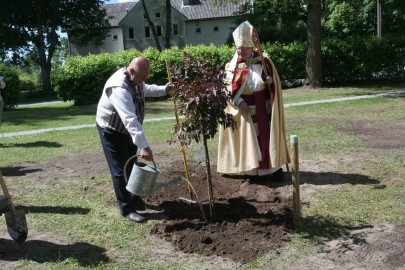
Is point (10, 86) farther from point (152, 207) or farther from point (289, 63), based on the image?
point (152, 207)

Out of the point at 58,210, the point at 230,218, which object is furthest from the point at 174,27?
the point at 230,218

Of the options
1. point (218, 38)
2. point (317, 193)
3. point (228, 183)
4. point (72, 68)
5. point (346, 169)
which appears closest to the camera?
point (317, 193)

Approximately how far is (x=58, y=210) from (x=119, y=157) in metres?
1.24

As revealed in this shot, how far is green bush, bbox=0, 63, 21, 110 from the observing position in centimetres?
1970

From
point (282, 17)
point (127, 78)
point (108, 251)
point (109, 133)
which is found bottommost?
point (108, 251)

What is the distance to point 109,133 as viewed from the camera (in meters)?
5.28

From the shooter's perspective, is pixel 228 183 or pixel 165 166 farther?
pixel 165 166

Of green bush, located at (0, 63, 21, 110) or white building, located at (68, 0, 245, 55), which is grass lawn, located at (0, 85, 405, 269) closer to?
green bush, located at (0, 63, 21, 110)

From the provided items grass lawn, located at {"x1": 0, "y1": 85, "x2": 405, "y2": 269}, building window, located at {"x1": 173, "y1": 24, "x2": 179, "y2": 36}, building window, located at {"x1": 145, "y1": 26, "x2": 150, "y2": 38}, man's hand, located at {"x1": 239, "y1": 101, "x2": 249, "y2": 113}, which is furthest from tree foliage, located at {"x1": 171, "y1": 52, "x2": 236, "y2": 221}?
building window, located at {"x1": 145, "y1": 26, "x2": 150, "y2": 38}

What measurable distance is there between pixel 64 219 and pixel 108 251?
1.18 m

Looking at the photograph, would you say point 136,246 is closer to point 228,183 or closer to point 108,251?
point 108,251

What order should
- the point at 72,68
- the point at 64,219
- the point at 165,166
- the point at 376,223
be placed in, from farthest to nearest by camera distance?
the point at 72,68, the point at 165,166, the point at 64,219, the point at 376,223

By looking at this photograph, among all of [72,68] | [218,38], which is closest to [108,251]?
[72,68]

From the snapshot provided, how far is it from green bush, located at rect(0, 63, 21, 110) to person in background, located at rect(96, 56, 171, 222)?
15602 mm
